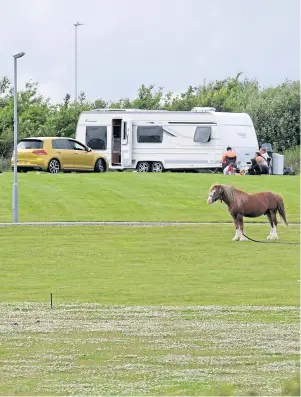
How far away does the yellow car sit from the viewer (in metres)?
51.2

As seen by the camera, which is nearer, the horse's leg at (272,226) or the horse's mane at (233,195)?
the horse's mane at (233,195)

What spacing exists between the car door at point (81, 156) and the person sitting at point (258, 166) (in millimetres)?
7303

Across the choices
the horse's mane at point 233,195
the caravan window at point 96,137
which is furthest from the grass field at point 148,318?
the caravan window at point 96,137

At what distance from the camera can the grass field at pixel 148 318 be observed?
38.6ft

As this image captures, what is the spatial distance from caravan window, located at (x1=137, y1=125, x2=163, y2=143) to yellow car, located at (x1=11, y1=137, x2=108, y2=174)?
5941 millimetres

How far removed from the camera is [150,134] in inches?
2283

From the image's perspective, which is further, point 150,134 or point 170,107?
point 170,107

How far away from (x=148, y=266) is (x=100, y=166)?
2921 centimetres

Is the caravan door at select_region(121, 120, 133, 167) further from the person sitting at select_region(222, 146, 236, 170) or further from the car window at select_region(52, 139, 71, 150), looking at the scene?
the car window at select_region(52, 139, 71, 150)

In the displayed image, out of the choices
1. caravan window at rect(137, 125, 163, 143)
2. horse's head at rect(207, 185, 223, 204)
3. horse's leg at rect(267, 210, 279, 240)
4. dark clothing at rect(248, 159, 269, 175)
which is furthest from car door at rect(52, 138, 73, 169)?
horse's head at rect(207, 185, 223, 204)

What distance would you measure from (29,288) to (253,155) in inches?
1505

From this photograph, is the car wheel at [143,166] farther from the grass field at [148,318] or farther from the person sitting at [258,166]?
the grass field at [148,318]

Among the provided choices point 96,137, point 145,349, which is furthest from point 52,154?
point 145,349

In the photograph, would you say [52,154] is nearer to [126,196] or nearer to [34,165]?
[34,165]
